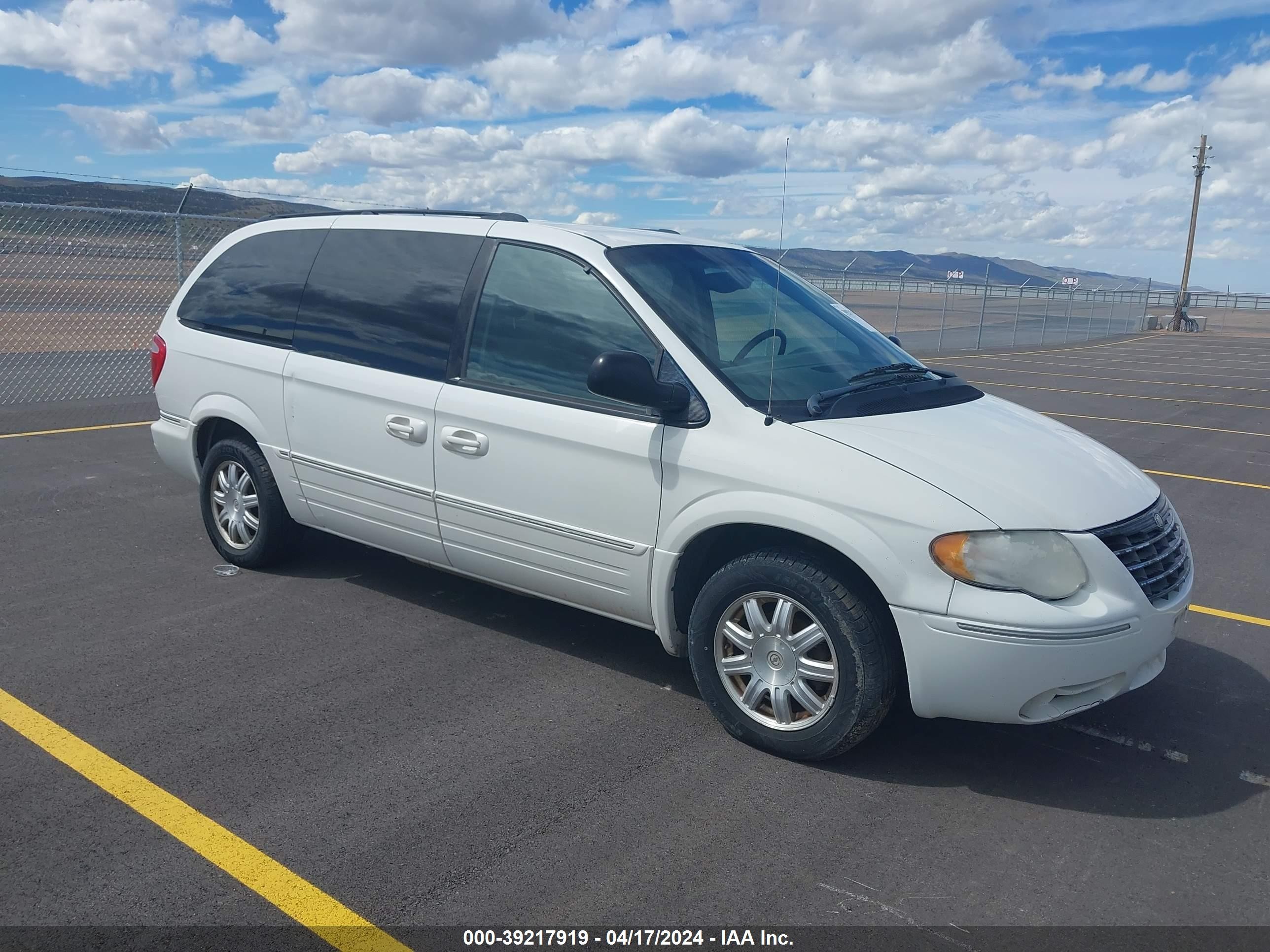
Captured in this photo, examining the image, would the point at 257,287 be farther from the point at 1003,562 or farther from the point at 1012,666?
the point at 1012,666

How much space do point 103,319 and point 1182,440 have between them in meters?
14.2

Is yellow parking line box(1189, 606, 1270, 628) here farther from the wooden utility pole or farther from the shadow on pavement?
the wooden utility pole

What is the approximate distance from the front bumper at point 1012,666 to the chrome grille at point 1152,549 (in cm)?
14

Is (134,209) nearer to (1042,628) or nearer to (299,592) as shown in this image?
(299,592)

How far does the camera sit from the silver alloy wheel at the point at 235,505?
226 inches

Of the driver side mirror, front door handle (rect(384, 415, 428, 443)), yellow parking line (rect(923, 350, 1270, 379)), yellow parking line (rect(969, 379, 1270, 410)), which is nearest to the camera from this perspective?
the driver side mirror

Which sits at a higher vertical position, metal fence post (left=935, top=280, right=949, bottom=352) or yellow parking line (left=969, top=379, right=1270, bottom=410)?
metal fence post (left=935, top=280, right=949, bottom=352)

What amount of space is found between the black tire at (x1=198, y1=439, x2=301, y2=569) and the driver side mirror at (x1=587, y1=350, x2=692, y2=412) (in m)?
2.37

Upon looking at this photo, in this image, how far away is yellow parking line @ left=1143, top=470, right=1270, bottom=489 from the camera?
964cm

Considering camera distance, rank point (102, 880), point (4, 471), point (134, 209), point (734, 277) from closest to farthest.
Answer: point (102, 880) → point (734, 277) → point (4, 471) → point (134, 209)

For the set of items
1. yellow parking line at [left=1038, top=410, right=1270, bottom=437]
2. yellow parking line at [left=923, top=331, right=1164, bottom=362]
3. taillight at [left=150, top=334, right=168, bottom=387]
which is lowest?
yellow parking line at [left=923, top=331, right=1164, bottom=362]

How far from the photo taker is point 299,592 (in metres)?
5.61

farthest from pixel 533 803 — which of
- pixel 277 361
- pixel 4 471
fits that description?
pixel 4 471

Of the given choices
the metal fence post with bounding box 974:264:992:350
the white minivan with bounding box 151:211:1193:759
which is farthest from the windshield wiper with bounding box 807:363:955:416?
the metal fence post with bounding box 974:264:992:350
